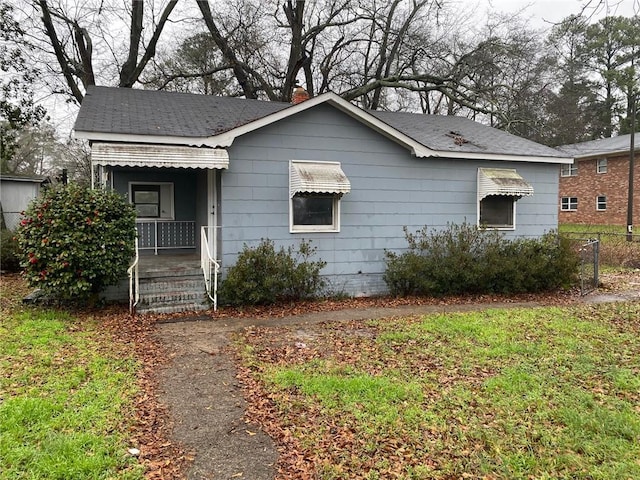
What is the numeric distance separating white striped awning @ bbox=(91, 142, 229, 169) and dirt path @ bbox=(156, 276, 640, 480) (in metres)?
2.67

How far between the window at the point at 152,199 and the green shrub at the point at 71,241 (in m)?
3.33

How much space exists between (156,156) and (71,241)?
194 cm

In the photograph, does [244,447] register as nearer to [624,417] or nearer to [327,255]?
[624,417]

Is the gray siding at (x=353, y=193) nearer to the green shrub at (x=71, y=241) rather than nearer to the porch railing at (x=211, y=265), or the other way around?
the porch railing at (x=211, y=265)

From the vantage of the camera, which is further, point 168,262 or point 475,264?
point 475,264

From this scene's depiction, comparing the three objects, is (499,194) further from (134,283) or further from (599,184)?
(599,184)

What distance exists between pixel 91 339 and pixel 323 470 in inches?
164

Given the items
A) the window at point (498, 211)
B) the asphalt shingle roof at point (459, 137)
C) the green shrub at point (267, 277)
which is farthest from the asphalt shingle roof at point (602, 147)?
the green shrub at point (267, 277)

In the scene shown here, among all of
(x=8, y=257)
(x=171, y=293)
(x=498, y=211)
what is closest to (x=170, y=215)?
(x=171, y=293)

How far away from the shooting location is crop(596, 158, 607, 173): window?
27031mm

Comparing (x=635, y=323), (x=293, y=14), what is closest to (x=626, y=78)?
(x=293, y=14)

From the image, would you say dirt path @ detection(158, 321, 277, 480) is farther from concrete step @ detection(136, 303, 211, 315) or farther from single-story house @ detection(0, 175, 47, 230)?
single-story house @ detection(0, 175, 47, 230)

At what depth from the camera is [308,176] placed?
27.8ft

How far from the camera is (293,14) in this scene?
2020cm
